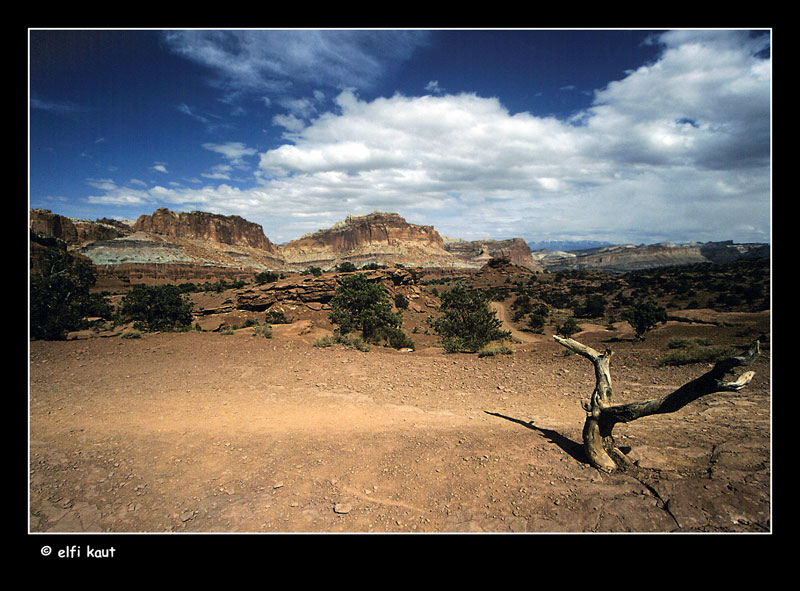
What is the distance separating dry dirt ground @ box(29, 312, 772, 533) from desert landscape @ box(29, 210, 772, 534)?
27 mm

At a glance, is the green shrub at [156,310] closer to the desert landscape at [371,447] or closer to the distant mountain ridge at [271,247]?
the desert landscape at [371,447]

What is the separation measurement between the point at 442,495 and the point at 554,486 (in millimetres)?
1339

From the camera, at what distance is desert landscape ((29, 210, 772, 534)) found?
3607mm

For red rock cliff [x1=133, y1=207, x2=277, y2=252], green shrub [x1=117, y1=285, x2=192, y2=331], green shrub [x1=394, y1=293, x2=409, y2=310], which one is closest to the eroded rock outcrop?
red rock cliff [x1=133, y1=207, x2=277, y2=252]

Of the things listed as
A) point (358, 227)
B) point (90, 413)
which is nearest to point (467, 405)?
point (90, 413)

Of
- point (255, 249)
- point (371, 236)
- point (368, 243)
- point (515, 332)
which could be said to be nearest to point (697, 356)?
point (515, 332)

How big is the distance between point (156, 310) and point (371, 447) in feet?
59.0

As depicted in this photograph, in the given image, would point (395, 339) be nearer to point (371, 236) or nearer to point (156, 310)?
point (156, 310)

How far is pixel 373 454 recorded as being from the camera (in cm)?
503

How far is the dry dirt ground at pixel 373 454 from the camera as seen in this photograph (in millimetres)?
3602

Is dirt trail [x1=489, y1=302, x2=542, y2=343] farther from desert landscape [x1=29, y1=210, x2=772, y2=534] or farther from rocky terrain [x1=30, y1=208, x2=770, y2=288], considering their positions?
rocky terrain [x1=30, y1=208, x2=770, y2=288]

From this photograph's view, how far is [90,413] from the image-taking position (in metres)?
6.36
